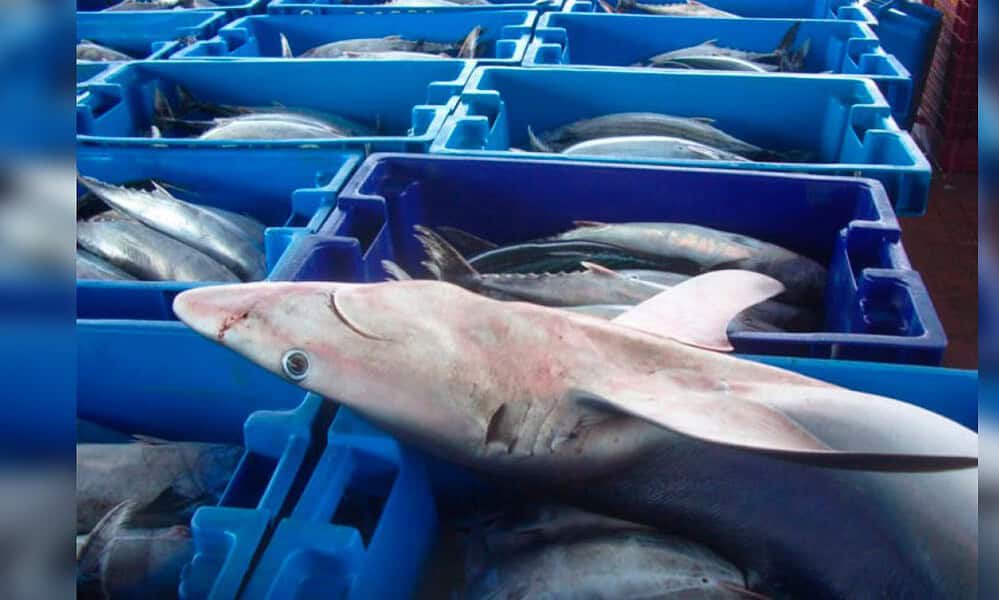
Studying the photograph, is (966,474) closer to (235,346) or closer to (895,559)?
(895,559)

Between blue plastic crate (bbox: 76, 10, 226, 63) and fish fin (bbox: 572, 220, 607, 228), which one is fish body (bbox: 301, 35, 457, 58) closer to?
blue plastic crate (bbox: 76, 10, 226, 63)

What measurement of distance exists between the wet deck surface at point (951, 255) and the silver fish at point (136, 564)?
2.90 m

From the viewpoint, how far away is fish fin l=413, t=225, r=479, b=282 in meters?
1.88

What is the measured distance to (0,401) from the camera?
0.34 meters

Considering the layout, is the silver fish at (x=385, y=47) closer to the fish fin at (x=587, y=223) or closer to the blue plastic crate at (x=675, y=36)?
the blue plastic crate at (x=675, y=36)

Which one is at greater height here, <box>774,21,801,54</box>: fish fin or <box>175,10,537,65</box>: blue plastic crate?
<box>774,21,801,54</box>: fish fin

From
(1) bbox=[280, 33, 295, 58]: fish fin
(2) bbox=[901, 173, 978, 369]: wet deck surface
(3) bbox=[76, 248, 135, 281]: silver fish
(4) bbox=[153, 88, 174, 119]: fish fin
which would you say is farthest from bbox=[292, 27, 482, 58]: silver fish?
(2) bbox=[901, 173, 978, 369]: wet deck surface

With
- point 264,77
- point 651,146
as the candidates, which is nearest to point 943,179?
point 651,146

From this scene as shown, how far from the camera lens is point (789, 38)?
356 centimetres

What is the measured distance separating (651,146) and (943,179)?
9.93ft

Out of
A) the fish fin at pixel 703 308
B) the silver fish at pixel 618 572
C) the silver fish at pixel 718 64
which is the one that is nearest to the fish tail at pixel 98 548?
the silver fish at pixel 618 572

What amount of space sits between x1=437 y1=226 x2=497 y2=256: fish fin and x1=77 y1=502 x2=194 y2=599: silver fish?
970 millimetres

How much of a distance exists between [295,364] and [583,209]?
46.2 inches

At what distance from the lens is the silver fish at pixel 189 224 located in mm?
2314
